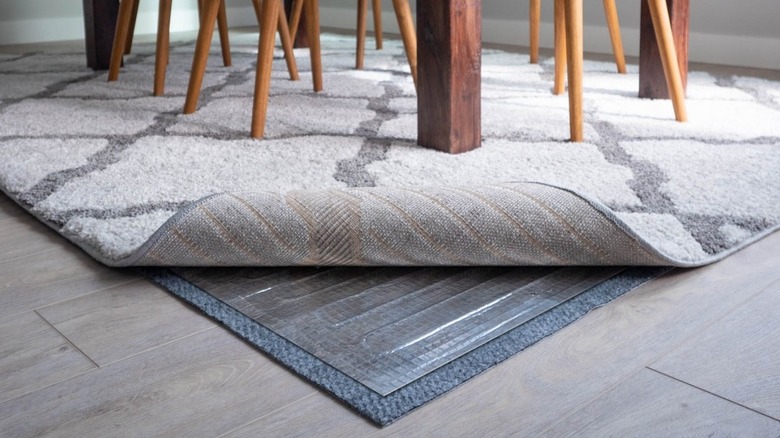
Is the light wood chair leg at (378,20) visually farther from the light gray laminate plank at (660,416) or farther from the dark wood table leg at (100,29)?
the light gray laminate plank at (660,416)

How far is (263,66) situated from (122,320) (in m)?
0.87

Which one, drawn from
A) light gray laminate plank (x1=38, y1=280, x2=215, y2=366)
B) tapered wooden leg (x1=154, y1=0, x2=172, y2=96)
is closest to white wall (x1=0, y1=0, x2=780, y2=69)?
tapered wooden leg (x1=154, y1=0, x2=172, y2=96)

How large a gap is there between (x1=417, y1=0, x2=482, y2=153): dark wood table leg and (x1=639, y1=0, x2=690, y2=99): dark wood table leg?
0.64 m

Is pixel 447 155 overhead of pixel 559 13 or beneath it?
beneath

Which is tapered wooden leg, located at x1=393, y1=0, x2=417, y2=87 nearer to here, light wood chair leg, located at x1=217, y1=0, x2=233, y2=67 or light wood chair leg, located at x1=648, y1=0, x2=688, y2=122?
light wood chair leg, located at x1=648, y1=0, x2=688, y2=122

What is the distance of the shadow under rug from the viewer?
2.28ft

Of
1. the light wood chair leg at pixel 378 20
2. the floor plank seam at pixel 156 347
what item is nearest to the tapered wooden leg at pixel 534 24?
the light wood chair leg at pixel 378 20

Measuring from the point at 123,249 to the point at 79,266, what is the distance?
0.06m

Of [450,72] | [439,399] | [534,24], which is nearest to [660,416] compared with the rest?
[439,399]

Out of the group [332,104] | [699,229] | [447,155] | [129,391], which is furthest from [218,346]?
[332,104]

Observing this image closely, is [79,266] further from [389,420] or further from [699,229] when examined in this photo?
[699,229]

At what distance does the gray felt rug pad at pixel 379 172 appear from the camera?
0.89 metres

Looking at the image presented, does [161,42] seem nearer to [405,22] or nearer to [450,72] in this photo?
[405,22]

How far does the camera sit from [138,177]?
1.29 meters
